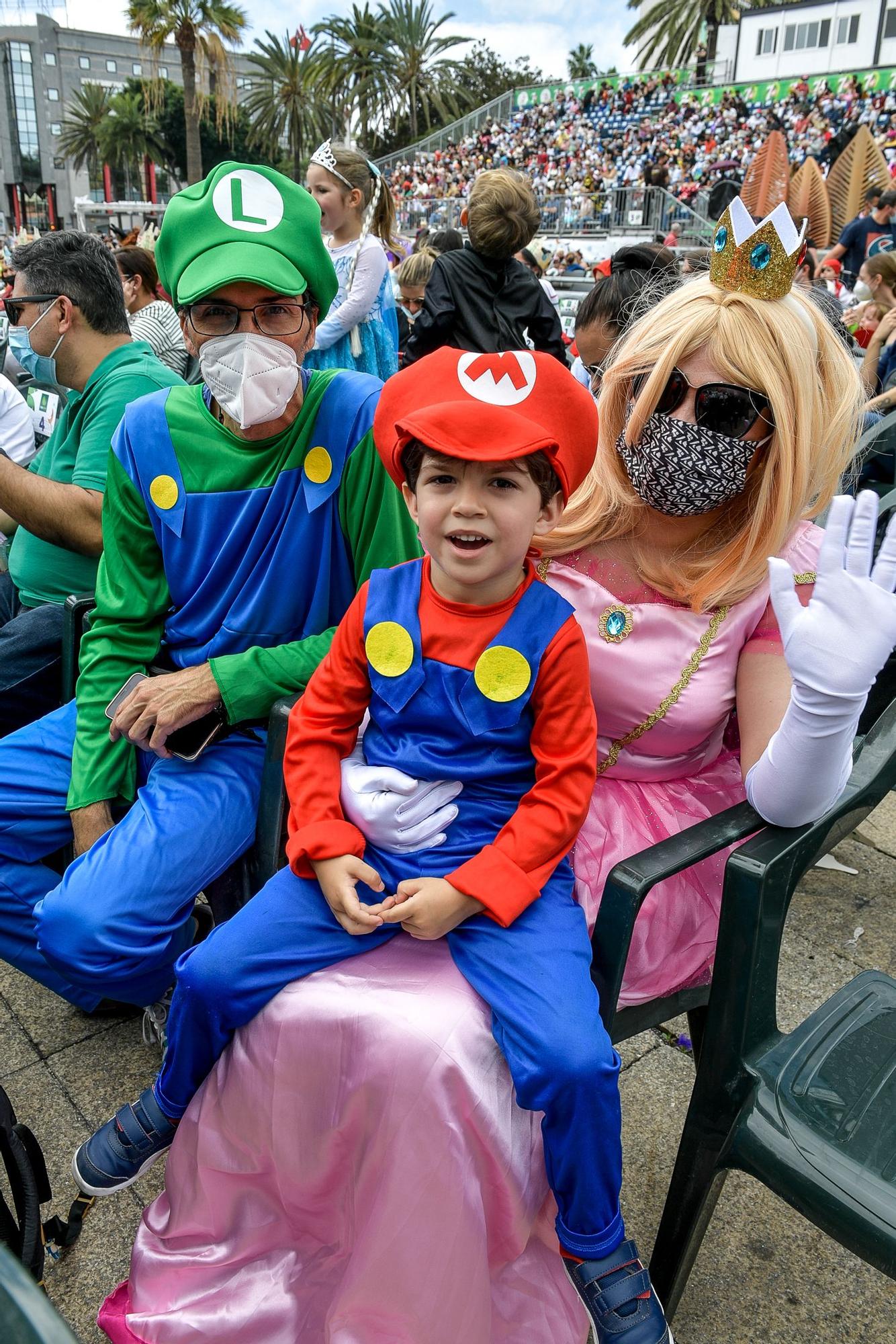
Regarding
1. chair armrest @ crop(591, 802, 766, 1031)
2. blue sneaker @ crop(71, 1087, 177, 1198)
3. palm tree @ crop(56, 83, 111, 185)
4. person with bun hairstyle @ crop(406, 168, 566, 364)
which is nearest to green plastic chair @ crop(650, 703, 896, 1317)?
chair armrest @ crop(591, 802, 766, 1031)

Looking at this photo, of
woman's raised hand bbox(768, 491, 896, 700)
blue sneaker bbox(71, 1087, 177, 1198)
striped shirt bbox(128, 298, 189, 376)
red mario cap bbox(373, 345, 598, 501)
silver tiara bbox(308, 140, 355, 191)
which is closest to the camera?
woman's raised hand bbox(768, 491, 896, 700)

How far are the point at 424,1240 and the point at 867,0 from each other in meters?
53.2

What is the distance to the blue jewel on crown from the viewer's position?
1647 millimetres

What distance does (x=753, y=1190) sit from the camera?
197 centimetres

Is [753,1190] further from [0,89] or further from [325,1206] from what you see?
[0,89]

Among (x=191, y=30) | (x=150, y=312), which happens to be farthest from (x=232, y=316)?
(x=191, y=30)

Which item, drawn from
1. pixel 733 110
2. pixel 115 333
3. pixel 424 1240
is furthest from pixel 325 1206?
pixel 733 110

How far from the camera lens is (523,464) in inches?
59.4

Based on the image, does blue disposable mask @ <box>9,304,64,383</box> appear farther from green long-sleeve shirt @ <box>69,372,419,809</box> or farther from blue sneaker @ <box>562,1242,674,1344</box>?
blue sneaker @ <box>562,1242,674,1344</box>

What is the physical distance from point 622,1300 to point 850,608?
1.01m

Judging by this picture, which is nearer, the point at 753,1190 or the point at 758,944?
the point at 758,944

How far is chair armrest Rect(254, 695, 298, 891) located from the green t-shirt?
0.93 metres

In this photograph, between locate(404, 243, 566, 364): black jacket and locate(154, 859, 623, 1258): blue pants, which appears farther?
locate(404, 243, 566, 364): black jacket

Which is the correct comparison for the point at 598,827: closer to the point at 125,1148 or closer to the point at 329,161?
the point at 125,1148
